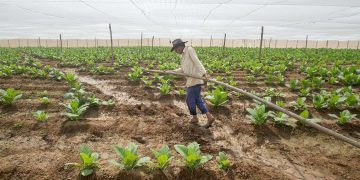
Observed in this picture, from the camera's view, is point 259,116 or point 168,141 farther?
point 259,116

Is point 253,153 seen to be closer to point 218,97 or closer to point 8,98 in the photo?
point 218,97

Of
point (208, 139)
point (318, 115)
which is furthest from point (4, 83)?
point (318, 115)

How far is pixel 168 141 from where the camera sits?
4.79 m

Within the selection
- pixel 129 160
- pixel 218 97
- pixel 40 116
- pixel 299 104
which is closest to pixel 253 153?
pixel 129 160

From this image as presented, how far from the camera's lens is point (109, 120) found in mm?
5652

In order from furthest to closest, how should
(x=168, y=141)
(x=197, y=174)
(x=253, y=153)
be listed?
(x=168, y=141)
(x=253, y=153)
(x=197, y=174)

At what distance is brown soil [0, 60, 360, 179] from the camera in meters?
3.66

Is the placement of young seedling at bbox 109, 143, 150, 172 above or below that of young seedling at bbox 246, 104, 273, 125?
below

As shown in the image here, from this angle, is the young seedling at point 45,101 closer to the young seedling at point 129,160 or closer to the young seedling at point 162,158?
the young seedling at point 129,160

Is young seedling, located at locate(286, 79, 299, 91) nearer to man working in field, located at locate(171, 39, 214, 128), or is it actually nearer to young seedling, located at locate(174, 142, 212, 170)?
man working in field, located at locate(171, 39, 214, 128)

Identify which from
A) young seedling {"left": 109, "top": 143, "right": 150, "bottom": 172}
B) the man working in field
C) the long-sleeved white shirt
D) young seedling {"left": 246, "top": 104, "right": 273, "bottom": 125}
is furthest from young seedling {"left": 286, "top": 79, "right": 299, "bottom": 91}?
young seedling {"left": 109, "top": 143, "right": 150, "bottom": 172}

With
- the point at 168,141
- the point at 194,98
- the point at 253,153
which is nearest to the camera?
the point at 253,153

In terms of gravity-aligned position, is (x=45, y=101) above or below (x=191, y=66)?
below

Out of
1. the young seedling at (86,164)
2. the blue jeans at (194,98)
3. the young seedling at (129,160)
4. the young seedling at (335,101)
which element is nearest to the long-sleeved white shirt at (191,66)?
the blue jeans at (194,98)
